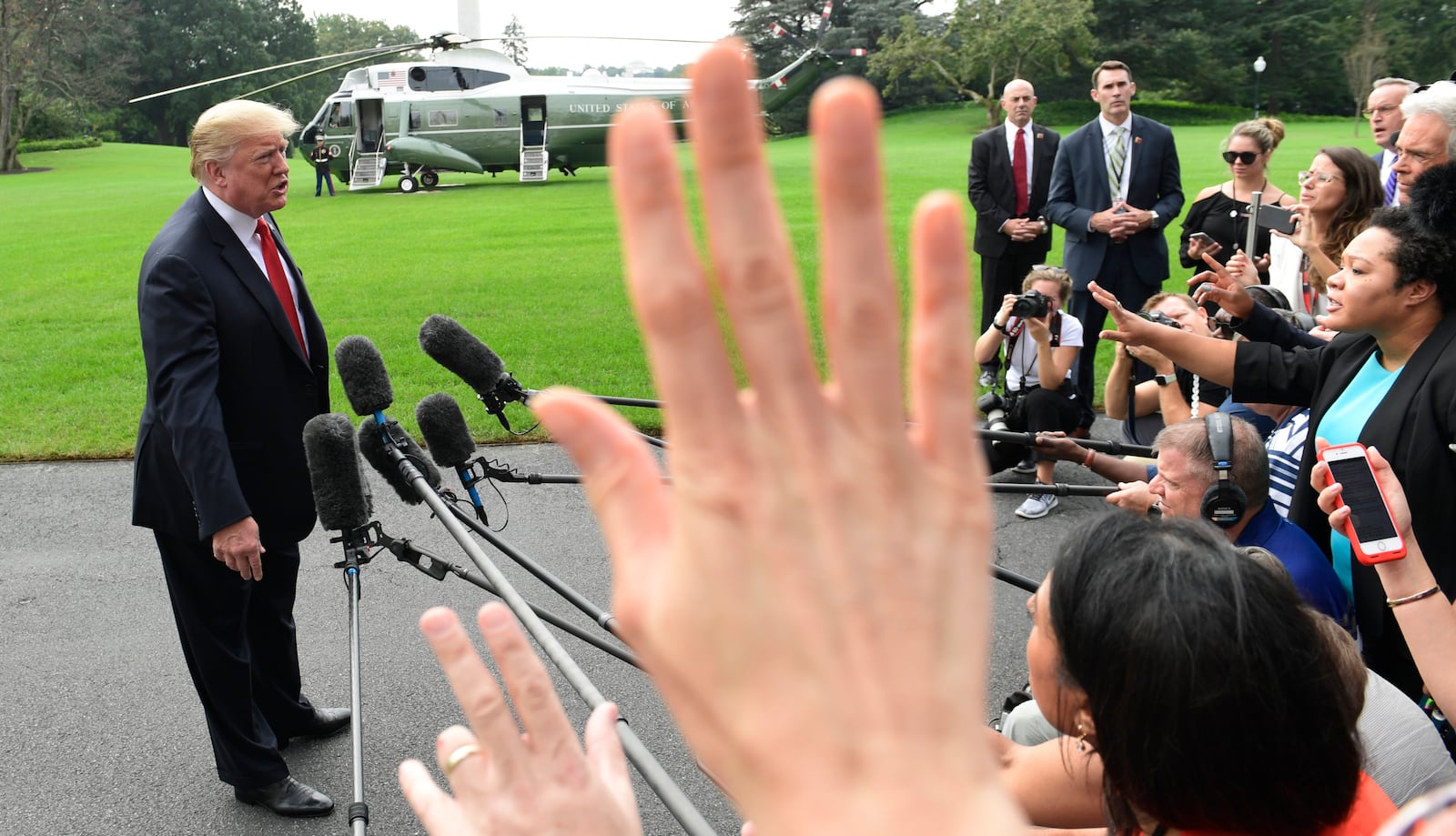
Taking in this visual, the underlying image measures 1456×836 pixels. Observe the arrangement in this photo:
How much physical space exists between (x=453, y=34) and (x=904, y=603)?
1666 centimetres

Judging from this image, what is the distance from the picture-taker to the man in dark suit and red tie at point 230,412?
3227mm

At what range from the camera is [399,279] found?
47.6 ft

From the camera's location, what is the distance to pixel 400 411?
8047mm

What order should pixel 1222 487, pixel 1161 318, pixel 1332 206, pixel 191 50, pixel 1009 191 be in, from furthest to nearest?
pixel 191 50, pixel 1009 191, pixel 1332 206, pixel 1161 318, pixel 1222 487

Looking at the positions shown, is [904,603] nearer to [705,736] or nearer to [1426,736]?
[705,736]

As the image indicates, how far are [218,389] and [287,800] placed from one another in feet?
4.63

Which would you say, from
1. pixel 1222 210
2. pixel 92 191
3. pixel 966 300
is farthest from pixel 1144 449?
pixel 92 191

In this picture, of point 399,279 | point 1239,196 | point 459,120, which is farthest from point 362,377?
point 459,120

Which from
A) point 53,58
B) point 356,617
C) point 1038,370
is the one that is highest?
point 53,58

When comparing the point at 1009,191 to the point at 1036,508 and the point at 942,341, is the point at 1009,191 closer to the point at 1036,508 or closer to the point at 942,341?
the point at 1036,508

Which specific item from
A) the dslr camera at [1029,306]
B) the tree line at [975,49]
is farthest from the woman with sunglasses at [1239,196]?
the tree line at [975,49]

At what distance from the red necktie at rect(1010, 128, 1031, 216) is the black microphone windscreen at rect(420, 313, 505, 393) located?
622 centimetres

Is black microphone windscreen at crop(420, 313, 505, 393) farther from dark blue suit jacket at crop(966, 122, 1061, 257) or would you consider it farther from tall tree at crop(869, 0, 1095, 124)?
tall tree at crop(869, 0, 1095, 124)

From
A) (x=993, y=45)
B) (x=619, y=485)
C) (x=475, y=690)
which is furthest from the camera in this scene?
(x=993, y=45)
